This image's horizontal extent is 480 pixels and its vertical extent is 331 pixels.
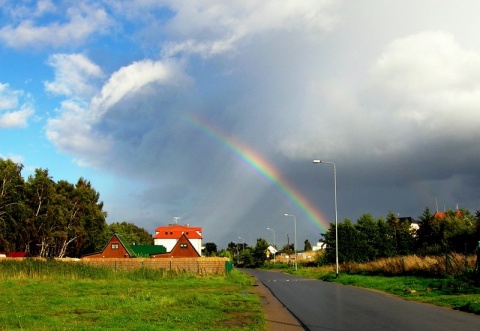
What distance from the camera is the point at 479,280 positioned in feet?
79.7

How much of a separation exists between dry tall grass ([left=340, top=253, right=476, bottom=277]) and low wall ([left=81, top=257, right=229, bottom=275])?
13756 millimetres

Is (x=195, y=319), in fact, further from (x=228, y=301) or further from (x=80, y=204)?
(x=80, y=204)

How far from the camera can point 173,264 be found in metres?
45.1

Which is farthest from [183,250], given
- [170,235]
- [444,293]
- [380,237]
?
[170,235]

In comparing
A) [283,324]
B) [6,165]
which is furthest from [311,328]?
[6,165]

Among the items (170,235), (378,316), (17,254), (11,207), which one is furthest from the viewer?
(170,235)

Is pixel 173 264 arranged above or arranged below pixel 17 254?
below

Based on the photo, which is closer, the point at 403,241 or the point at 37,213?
the point at 403,241

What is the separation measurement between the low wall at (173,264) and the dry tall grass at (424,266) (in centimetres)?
1376

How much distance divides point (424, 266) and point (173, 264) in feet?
76.6

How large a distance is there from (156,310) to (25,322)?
185 inches

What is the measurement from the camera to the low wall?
1764 inches

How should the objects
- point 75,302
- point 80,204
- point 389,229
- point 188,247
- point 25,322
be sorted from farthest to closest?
point 80,204 < point 188,247 < point 389,229 < point 75,302 < point 25,322

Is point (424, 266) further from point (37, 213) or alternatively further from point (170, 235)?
point (170, 235)
